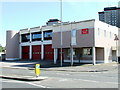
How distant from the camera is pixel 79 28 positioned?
105 feet

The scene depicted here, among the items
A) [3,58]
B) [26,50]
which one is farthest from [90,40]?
[3,58]

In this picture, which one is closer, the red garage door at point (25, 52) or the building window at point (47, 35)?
the building window at point (47, 35)

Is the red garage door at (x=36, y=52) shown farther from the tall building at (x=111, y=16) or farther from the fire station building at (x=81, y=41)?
the tall building at (x=111, y=16)

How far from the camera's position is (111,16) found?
6562 cm

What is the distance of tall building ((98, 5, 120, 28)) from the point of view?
6172 centimetres

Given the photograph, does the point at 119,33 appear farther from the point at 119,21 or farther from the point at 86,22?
the point at 119,21

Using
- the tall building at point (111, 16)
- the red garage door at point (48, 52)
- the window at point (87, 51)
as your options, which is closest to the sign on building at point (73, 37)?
the window at point (87, 51)

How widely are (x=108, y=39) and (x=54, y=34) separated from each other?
10409 millimetres

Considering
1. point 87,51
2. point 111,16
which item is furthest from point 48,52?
point 111,16

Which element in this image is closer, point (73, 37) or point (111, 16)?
point (73, 37)

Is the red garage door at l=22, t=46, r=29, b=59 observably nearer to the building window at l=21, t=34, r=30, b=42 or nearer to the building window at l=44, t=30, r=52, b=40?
the building window at l=21, t=34, r=30, b=42

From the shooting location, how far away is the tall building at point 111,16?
202 ft

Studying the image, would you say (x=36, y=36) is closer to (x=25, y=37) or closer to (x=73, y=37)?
(x=25, y=37)

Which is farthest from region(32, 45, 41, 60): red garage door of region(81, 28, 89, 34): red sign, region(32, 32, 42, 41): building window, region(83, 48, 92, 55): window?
region(81, 28, 89, 34): red sign
